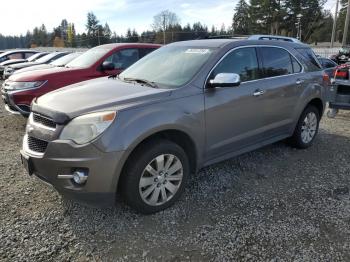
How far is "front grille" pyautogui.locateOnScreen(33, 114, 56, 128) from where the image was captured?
128 inches

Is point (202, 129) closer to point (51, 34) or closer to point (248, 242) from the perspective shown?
point (248, 242)

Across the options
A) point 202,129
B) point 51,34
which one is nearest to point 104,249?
point 202,129

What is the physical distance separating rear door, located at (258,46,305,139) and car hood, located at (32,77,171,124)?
5.55ft

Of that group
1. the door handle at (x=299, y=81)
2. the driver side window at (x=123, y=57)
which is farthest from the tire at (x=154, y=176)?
the driver side window at (x=123, y=57)

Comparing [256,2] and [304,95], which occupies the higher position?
[256,2]

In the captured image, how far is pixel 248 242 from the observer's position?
10.1ft

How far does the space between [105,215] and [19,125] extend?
4775 mm

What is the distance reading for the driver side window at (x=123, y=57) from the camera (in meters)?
7.51

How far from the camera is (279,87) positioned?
15.5 feet

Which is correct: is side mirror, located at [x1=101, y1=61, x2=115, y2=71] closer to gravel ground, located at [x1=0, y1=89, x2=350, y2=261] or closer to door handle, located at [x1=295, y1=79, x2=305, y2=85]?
gravel ground, located at [x1=0, y1=89, x2=350, y2=261]

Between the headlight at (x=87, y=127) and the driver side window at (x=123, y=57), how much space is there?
4593 millimetres

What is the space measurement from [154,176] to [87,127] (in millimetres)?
845

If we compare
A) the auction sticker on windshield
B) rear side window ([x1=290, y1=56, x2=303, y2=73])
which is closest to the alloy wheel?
the auction sticker on windshield

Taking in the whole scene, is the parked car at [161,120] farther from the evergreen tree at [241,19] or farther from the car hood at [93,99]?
the evergreen tree at [241,19]
